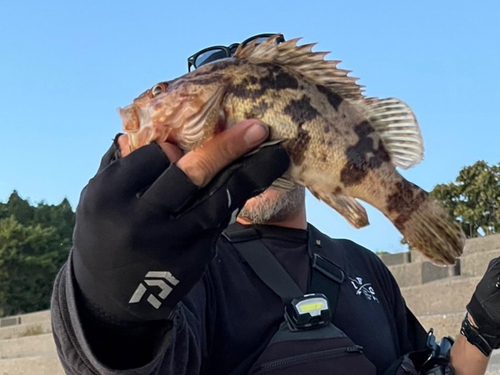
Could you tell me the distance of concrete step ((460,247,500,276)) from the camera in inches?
291

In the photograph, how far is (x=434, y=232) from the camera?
202 cm

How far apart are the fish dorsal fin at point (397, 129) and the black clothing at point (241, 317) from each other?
0.91 m

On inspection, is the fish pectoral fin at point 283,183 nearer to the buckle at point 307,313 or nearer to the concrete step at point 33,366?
the buckle at point 307,313

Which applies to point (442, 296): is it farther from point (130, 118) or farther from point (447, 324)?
point (130, 118)

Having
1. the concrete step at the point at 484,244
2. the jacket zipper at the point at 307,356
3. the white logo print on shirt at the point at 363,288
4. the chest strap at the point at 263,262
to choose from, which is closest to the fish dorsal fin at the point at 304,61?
the chest strap at the point at 263,262

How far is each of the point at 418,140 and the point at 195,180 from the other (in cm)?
86

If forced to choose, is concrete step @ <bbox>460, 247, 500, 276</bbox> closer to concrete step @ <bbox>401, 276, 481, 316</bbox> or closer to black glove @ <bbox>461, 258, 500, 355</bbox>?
concrete step @ <bbox>401, 276, 481, 316</bbox>

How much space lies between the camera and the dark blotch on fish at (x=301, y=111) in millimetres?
1904

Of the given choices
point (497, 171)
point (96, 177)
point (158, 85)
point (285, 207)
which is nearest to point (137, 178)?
point (96, 177)

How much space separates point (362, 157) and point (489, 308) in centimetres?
131

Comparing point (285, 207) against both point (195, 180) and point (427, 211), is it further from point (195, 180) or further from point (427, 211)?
point (195, 180)

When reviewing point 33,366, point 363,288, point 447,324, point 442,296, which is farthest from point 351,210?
point 33,366

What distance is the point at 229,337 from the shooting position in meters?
2.53

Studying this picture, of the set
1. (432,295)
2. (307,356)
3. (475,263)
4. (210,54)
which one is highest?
(210,54)
